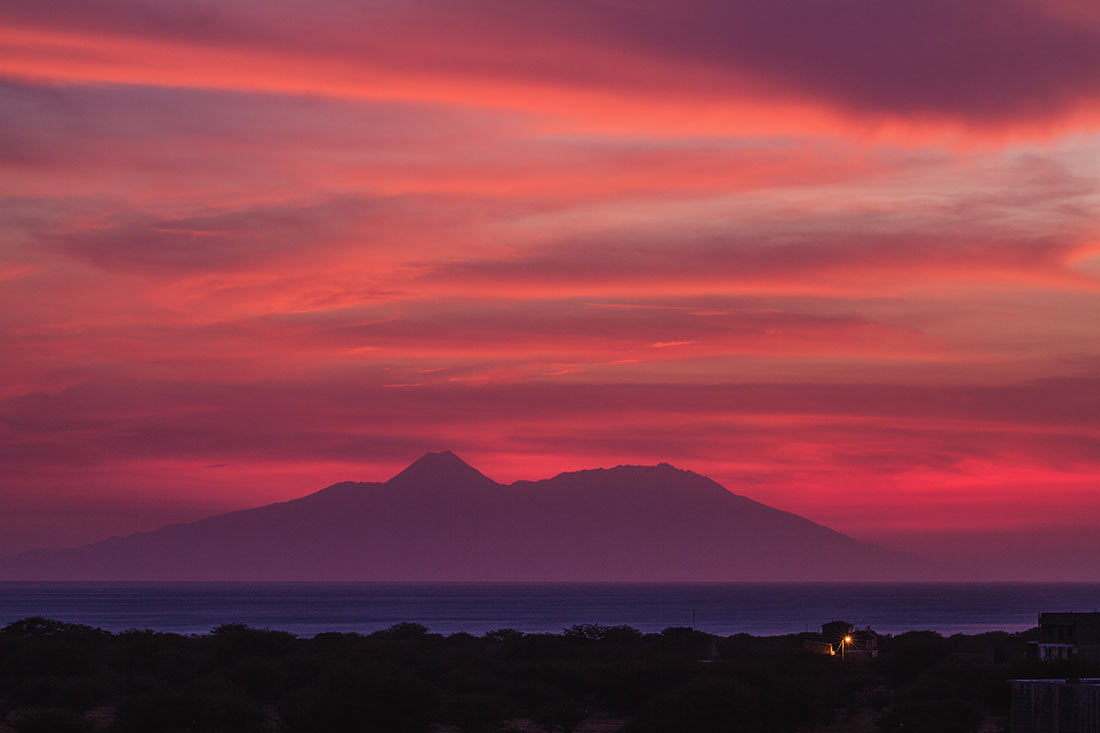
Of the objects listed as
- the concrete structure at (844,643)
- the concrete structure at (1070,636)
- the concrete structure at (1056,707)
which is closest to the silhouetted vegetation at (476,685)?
the concrete structure at (844,643)

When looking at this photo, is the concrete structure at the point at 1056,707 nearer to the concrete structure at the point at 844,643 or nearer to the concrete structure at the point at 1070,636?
the concrete structure at the point at 1070,636

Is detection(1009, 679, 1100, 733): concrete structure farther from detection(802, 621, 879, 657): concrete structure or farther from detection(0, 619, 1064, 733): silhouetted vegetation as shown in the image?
detection(802, 621, 879, 657): concrete structure

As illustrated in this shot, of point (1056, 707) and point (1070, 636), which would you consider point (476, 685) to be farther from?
point (1056, 707)

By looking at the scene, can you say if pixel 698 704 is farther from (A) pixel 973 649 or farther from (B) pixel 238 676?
(A) pixel 973 649

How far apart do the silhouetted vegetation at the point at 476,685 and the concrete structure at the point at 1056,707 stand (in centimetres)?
1292

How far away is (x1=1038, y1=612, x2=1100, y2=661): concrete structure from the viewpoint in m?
64.4

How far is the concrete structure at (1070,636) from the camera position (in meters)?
64.4

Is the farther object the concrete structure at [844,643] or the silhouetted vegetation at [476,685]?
the concrete structure at [844,643]

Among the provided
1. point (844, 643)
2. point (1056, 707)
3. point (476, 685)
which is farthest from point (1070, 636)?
point (1056, 707)

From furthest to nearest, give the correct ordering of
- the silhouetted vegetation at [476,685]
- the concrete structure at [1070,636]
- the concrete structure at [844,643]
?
the concrete structure at [844,643]
the concrete structure at [1070,636]
the silhouetted vegetation at [476,685]

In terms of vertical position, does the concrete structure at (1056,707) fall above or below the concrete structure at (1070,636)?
below

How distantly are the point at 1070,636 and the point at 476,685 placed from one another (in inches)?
1067

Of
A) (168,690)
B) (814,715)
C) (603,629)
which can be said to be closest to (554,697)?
(814,715)

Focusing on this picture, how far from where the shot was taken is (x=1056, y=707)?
112 ft
